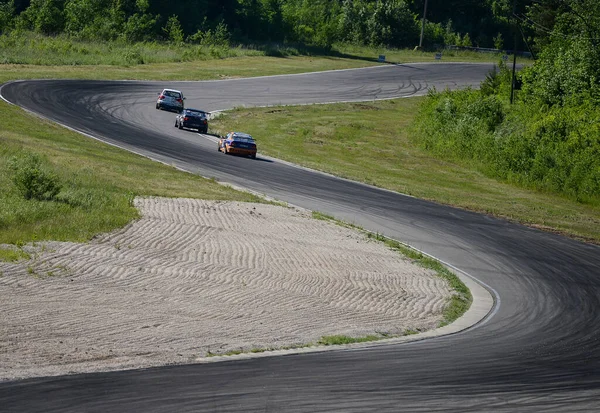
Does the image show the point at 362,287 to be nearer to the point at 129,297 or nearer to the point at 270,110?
the point at 129,297

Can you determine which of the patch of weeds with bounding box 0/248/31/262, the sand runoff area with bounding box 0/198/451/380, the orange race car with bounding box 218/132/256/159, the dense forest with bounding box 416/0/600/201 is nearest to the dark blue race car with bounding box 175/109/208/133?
the orange race car with bounding box 218/132/256/159

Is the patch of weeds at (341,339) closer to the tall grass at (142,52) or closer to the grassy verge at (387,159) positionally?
the grassy verge at (387,159)

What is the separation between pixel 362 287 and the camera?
69.9ft

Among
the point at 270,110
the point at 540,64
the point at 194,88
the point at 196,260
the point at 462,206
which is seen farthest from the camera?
the point at 194,88

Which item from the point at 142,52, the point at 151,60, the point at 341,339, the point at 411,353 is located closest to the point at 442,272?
the point at 341,339

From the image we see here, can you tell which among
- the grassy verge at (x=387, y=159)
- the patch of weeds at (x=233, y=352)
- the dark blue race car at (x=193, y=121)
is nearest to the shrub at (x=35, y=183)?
the patch of weeds at (x=233, y=352)

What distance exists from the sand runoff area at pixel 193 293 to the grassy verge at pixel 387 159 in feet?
44.4

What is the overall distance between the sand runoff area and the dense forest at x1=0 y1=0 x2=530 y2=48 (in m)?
75.8

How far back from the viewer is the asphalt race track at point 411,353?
11.7 metres

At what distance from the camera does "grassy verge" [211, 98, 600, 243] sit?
38.7 m

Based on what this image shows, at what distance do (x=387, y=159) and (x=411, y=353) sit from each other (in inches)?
1460

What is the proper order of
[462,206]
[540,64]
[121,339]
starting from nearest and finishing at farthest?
[121,339]
[462,206]
[540,64]

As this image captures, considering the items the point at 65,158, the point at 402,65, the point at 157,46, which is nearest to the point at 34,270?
the point at 65,158

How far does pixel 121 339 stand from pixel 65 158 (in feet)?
70.8
